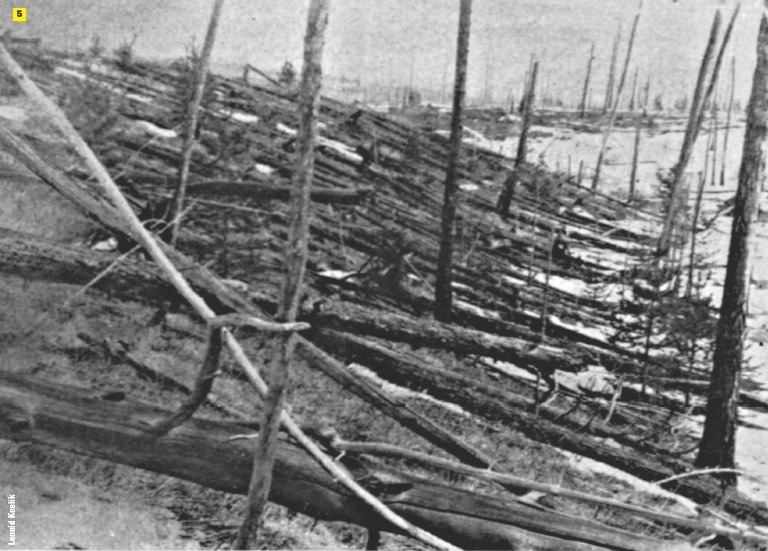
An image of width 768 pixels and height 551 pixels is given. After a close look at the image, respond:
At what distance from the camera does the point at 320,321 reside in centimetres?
499

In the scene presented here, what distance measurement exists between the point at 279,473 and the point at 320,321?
2.07 meters

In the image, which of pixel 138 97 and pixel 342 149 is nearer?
pixel 138 97

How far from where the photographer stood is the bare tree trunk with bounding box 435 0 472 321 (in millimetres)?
7691

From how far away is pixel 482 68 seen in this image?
8406mm

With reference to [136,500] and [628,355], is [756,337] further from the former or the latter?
[136,500]

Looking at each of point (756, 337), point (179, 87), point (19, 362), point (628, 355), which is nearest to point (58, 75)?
point (179, 87)

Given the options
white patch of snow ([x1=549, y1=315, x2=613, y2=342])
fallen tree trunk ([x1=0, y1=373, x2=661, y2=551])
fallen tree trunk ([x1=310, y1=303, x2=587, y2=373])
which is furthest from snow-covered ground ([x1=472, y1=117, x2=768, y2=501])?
fallen tree trunk ([x1=0, y1=373, x2=661, y2=551])

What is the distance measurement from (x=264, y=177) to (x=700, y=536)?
15.5ft

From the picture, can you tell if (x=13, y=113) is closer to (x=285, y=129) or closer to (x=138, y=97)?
(x=138, y=97)

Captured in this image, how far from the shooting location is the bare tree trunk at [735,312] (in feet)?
17.6

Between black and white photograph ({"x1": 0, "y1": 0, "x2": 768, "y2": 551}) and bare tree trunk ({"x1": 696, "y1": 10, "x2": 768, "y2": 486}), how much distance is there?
0.02m

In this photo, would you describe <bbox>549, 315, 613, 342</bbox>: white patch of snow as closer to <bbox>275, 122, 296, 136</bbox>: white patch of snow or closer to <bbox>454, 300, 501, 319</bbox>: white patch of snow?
<bbox>454, 300, 501, 319</bbox>: white patch of snow

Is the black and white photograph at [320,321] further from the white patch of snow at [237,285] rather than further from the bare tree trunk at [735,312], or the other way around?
the white patch of snow at [237,285]

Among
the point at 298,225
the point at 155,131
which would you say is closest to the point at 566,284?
the point at 155,131
